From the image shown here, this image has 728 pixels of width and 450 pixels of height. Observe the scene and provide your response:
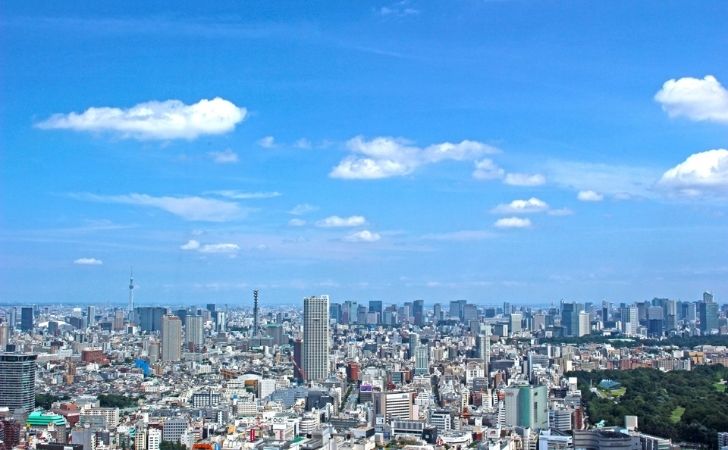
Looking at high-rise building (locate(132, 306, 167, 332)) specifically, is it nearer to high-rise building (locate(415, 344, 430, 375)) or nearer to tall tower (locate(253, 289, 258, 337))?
tall tower (locate(253, 289, 258, 337))

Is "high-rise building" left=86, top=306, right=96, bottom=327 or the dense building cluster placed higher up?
"high-rise building" left=86, top=306, right=96, bottom=327

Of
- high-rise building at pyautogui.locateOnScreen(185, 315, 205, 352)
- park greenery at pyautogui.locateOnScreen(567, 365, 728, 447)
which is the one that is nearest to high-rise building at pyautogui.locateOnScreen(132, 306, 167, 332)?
high-rise building at pyautogui.locateOnScreen(185, 315, 205, 352)

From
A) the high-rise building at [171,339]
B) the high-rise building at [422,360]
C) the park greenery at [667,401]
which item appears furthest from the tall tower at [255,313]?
the park greenery at [667,401]

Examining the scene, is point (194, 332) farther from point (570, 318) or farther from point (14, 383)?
point (570, 318)

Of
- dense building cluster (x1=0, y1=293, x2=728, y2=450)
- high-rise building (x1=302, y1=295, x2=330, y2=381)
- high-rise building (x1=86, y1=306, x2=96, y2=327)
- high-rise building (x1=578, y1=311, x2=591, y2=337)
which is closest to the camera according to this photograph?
dense building cluster (x1=0, y1=293, x2=728, y2=450)

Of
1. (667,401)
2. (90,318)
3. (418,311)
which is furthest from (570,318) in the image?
(667,401)

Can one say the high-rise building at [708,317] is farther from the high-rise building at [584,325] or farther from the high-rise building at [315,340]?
the high-rise building at [315,340]
